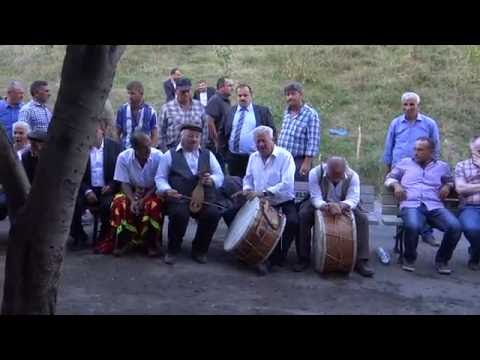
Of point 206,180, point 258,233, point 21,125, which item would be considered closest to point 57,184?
point 258,233

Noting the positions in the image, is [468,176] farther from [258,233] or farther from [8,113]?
[8,113]

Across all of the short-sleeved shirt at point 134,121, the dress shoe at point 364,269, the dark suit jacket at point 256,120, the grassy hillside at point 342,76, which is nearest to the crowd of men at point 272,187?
the dress shoe at point 364,269

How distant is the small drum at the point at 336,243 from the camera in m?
7.45

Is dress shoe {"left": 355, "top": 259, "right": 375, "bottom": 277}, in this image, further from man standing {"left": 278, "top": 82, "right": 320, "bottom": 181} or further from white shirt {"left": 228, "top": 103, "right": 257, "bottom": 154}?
white shirt {"left": 228, "top": 103, "right": 257, "bottom": 154}

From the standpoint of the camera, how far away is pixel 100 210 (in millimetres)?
8297

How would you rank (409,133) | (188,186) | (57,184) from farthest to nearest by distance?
(409,133), (188,186), (57,184)

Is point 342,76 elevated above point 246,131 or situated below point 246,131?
above

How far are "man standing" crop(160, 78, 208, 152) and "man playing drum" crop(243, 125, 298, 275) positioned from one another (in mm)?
1347

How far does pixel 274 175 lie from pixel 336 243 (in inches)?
39.3

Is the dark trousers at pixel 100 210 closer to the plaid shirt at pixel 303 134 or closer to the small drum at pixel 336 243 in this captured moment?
the plaid shirt at pixel 303 134

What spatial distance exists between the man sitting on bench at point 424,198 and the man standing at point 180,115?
8.10 ft

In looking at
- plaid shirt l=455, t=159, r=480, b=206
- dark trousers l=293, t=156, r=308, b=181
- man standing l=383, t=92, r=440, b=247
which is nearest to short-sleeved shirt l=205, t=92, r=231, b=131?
dark trousers l=293, t=156, r=308, b=181

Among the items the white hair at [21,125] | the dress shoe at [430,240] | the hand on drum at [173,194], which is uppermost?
the white hair at [21,125]

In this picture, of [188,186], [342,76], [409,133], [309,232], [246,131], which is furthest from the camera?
[342,76]
